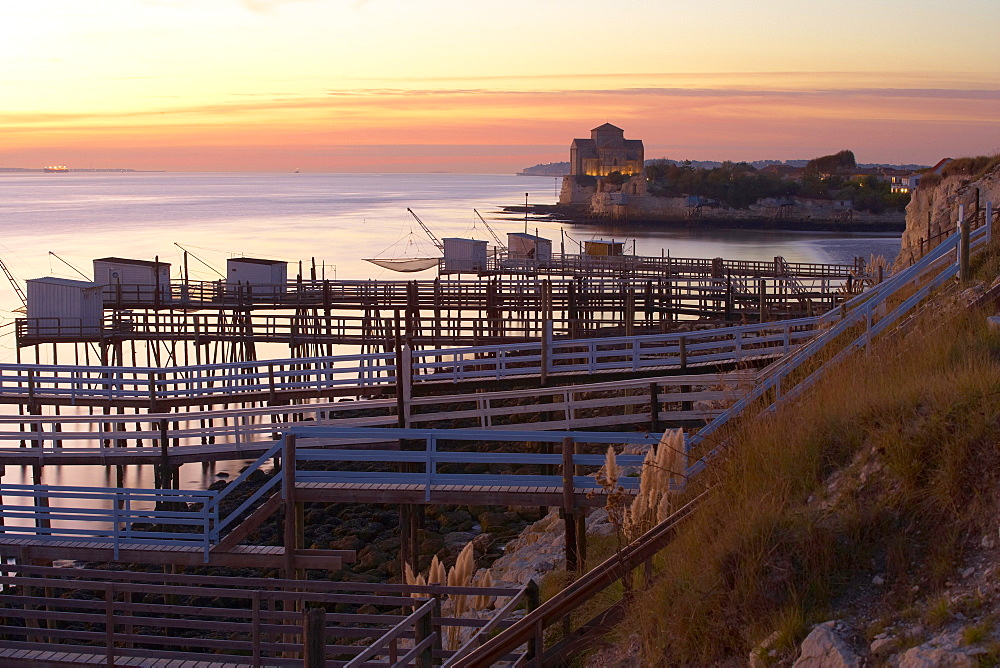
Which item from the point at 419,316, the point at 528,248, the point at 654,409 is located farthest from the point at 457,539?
the point at 528,248

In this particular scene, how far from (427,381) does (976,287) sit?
10.0 metres

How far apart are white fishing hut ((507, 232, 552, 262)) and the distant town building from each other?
114m

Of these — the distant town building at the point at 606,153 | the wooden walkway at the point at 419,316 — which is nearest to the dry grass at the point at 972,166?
the wooden walkway at the point at 419,316

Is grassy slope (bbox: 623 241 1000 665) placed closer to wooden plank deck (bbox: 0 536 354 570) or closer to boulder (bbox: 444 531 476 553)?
wooden plank deck (bbox: 0 536 354 570)

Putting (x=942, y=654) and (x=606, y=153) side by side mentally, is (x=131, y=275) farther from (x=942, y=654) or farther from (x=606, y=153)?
(x=606, y=153)

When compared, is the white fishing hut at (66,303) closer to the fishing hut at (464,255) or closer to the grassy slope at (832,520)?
the fishing hut at (464,255)

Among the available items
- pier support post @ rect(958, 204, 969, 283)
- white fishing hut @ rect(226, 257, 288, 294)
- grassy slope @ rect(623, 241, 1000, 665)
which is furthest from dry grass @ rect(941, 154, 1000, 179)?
grassy slope @ rect(623, 241, 1000, 665)

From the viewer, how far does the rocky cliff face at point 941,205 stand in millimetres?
30483

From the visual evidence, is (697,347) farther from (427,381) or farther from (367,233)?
(367,233)

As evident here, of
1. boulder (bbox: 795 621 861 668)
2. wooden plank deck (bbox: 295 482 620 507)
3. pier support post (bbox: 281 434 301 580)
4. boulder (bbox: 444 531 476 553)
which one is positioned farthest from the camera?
boulder (bbox: 444 531 476 553)

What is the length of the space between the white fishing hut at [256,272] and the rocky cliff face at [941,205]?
78.9 feet

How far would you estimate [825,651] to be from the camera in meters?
6.97

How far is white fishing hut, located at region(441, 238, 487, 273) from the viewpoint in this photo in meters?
50.8

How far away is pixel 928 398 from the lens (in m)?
8.72
